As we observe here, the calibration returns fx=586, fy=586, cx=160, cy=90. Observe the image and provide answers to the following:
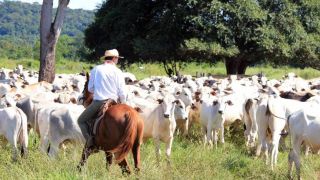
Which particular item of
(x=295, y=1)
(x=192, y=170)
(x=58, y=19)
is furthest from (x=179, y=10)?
(x=192, y=170)

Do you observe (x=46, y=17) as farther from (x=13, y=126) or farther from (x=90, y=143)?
(x=90, y=143)

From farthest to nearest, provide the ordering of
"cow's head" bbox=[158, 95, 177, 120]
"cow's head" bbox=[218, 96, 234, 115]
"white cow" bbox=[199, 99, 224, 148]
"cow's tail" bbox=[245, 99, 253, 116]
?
1. "white cow" bbox=[199, 99, 224, 148]
2. "cow's head" bbox=[218, 96, 234, 115]
3. "cow's tail" bbox=[245, 99, 253, 116]
4. "cow's head" bbox=[158, 95, 177, 120]

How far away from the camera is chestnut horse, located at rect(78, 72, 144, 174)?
27.8 feet

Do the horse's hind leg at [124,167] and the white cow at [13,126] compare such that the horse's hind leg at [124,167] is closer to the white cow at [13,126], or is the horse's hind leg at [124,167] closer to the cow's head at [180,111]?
the white cow at [13,126]

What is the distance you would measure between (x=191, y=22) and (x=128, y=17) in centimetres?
432

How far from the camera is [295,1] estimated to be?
31.1 m

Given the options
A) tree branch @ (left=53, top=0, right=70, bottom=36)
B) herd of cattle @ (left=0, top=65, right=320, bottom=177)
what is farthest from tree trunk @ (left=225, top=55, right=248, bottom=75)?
herd of cattle @ (left=0, top=65, right=320, bottom=177)

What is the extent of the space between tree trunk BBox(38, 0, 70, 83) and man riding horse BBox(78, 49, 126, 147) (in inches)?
440

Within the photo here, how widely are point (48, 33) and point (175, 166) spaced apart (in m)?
11.4

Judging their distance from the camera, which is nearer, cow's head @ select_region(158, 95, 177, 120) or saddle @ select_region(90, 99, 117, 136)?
saddle @ select_region(90, 99, 117, 136)

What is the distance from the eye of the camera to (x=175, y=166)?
9750 millimetres

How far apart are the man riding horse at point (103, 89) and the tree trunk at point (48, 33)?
1117 cm

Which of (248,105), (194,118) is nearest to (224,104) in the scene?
(248,105)

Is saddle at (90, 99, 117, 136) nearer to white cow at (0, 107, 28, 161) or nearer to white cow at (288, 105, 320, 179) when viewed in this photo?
white cow at (0, 107, 28, 161)
